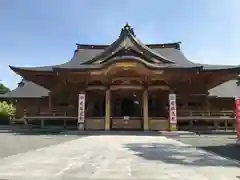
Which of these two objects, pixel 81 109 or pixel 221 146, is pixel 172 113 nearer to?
pixel 81 109

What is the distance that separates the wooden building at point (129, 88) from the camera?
19688 mm

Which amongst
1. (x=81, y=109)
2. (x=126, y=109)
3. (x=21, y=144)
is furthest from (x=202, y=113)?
(x=21, y=144)

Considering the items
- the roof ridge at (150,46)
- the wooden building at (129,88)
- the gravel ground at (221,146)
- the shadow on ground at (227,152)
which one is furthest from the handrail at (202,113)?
the shadow on ground at (227,152)

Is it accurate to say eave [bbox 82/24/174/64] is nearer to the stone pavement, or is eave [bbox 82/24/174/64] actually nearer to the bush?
the bush

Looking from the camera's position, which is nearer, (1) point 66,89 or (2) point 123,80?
(2) point 123,80

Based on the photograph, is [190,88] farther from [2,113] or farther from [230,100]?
[2,113]

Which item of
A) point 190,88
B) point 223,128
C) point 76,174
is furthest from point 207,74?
point 76,174

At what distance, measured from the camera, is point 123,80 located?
20484 millimetres

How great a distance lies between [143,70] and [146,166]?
14.0 meters

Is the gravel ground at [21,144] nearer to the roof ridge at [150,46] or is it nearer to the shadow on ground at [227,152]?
the shadow on ground at [227,152]

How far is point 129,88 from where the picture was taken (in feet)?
66.4

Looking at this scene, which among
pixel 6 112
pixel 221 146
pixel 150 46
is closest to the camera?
pixel 221 146

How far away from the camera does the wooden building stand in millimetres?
19688

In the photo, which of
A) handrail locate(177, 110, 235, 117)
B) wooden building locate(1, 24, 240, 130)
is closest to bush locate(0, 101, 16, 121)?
wooden building locate(1, 24, 240, 130)
